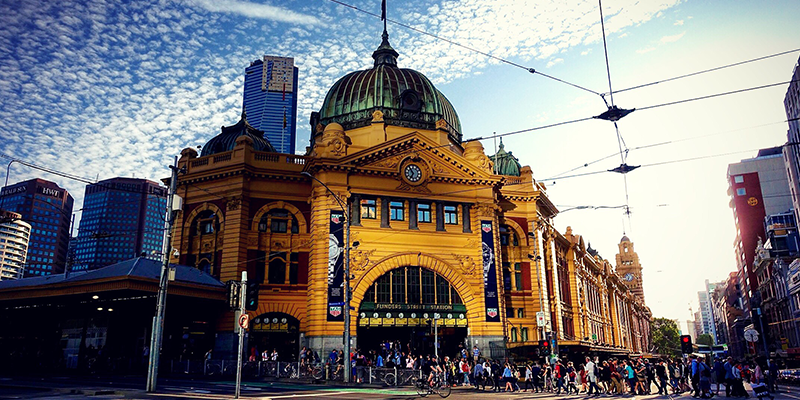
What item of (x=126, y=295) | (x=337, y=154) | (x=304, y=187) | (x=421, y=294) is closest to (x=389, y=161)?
(x=337, y=154)

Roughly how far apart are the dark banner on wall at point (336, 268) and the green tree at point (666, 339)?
15727 cm

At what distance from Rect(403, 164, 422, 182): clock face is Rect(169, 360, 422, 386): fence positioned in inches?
656

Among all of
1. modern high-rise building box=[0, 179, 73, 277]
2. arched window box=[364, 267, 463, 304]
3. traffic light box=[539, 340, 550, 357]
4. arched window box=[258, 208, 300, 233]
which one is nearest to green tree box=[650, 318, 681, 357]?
traffic light box=[539, 340, 550, 357]

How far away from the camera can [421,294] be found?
44.8 metres

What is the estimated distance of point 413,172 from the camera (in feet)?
155

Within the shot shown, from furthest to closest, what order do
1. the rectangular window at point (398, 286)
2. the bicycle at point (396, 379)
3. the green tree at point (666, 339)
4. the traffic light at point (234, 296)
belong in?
the green tree at point (666, 339) → the rectangular window at point (398, 286) → the bicycle at point (396, 379) → the traffic light at point (234, 296)

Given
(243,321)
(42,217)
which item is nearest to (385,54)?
(243,321)

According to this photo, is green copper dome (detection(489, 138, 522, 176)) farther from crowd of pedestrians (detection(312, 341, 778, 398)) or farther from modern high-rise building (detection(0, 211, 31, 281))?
modern high-rise building (detection(0, 211, 31, 281))

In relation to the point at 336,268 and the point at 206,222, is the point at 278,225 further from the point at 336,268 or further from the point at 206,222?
the point at 336,268

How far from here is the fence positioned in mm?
32906

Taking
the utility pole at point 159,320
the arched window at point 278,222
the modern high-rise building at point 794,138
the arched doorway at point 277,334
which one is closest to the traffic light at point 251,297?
the utility pole at point 159,320

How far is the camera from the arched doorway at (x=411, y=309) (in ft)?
142

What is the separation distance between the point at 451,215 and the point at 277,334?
1713 cm

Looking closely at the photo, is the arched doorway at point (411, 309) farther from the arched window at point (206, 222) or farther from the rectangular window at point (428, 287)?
the arched window at point (206, 222)
